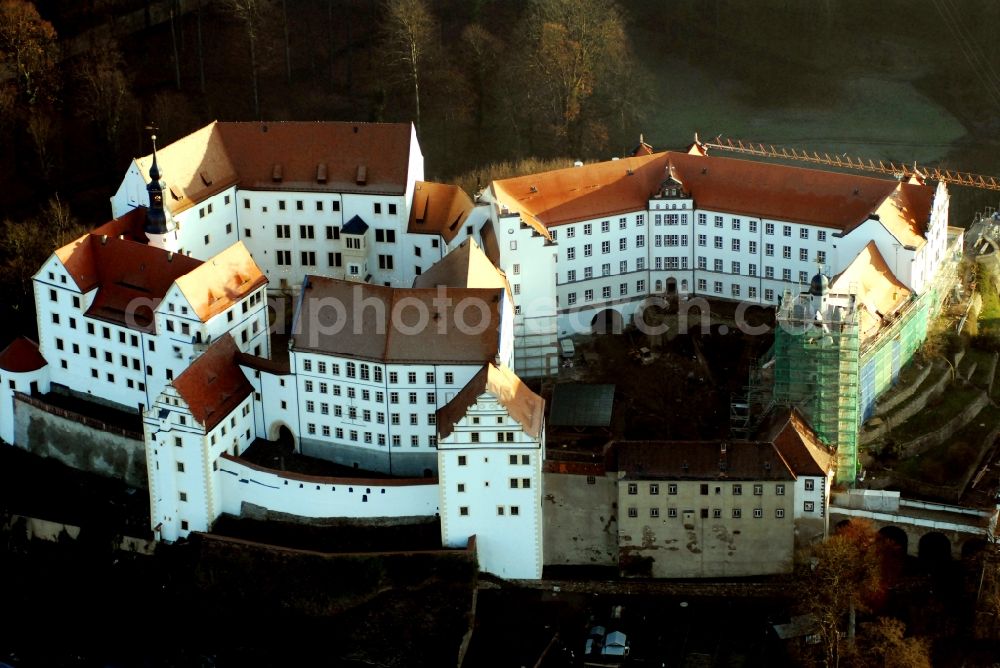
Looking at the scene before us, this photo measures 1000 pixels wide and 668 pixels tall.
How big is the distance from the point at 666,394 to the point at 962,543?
17.8 m

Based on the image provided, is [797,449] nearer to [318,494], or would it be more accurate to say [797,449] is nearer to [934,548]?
[934,548]

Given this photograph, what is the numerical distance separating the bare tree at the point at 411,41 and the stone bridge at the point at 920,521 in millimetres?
41499

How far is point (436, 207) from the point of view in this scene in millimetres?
139000

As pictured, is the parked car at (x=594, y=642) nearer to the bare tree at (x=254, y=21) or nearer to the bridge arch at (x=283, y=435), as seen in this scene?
the bridge arch at (x=283, y=435)

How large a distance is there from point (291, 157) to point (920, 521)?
40.2m

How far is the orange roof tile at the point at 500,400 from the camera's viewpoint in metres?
122

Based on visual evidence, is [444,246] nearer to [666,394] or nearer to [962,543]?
[666,394]

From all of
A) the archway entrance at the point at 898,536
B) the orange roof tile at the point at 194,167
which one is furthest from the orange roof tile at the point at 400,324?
the archway entrance at the point at 898,536

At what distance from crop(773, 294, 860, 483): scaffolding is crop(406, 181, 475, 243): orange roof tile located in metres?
21.0

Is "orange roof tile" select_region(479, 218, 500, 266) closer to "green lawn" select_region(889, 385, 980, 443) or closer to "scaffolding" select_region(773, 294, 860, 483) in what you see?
"scaffolding" select_region(773, 294, 860, 483)

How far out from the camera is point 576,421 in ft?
427

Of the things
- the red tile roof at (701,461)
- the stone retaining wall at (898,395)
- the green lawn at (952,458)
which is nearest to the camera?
the red tile roof at (701,461)

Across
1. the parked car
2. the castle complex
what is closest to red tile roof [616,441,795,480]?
the castle complex

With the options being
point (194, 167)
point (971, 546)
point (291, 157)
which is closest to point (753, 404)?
point (971, 546)
